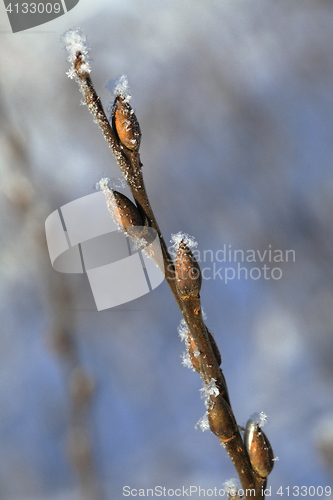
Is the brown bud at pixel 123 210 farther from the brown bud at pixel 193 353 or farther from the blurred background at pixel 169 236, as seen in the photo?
the blurred background at pixel 169 236

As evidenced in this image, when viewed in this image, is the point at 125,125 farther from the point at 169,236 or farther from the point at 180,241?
the point at 169,236

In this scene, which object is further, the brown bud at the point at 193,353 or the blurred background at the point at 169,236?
the blurred background at the point at 169,236

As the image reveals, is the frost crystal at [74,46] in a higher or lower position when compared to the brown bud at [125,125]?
higher

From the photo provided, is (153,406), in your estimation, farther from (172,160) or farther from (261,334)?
(172,160)

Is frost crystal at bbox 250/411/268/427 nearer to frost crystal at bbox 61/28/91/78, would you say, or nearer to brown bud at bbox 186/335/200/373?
brown bud at bbox 186/335/200/373

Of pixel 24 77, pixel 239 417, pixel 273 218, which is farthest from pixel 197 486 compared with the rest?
pixel 24 77

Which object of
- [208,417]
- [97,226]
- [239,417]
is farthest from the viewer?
[239,417]

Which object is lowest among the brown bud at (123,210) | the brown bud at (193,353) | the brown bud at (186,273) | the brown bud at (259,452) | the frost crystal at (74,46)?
the brown bud at (259,452)

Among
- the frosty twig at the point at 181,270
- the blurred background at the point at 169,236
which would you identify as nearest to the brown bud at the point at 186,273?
the frosty twig at the point at 181,270

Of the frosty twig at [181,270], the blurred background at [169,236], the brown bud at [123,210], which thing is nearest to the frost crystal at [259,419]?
the frosty twig at [181,270]
